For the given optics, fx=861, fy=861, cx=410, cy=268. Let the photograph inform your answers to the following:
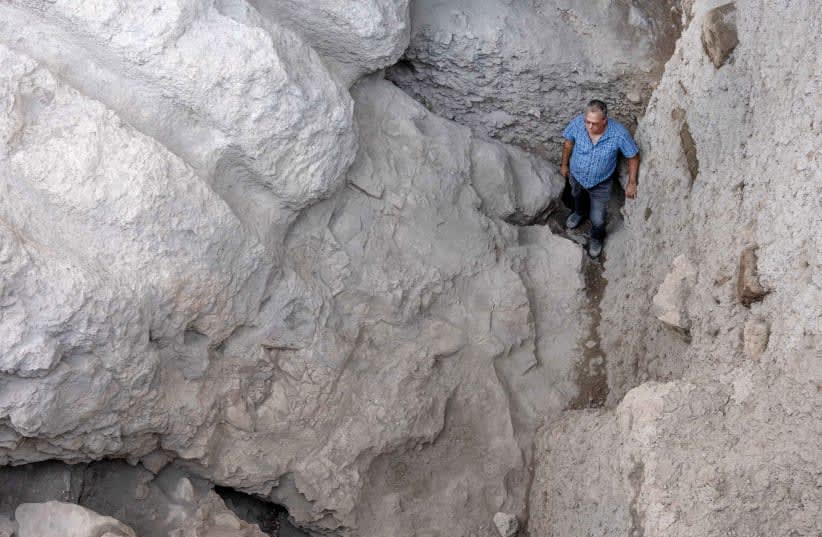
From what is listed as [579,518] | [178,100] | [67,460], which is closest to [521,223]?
[579,518]

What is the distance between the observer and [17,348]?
259 cm

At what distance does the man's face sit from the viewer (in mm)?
3771

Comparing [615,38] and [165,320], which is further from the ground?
[615,38]

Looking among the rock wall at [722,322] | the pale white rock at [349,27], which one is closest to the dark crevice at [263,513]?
the rock wall at [722,322]

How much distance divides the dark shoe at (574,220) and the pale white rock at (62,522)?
8.46ft

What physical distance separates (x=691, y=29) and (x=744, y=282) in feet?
4.27

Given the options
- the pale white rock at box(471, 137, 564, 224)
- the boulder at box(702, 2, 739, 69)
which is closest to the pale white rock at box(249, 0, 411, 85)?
the pale white rock at box(471, 137, 564, 224)

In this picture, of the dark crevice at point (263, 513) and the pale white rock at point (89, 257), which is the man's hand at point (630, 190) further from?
the dark crevice at point (263, 513)

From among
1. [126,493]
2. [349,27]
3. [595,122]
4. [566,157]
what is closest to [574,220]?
[566,157]

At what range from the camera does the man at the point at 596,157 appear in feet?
12.7

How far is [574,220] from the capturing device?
14.5 feet

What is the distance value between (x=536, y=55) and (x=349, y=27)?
1075 mm

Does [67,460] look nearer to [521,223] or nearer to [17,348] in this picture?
[17,348]

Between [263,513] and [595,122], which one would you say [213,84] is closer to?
[595,122]
